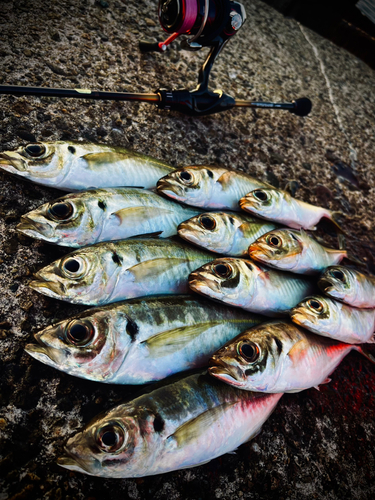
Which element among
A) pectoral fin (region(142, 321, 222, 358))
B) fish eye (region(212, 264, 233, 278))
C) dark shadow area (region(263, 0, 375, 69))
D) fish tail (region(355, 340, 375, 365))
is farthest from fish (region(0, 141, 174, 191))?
dark shadow area (region(263, 0, 375, 69))

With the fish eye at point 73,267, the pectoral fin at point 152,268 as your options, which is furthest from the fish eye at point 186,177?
the fish eye at point 73,267

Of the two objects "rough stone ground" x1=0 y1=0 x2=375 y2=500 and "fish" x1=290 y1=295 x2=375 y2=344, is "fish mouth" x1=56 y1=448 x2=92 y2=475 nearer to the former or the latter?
"rough stone ground" x1=0 y1=0 x2=375 y2=500

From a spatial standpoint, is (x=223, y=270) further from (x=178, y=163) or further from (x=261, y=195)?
(x=178, y=163)

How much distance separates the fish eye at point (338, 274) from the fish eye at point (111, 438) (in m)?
1.67

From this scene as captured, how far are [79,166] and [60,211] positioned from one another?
430mm

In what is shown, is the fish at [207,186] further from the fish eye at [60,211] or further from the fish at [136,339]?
the fish at [136,339]

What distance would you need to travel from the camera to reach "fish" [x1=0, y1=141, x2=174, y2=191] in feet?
6.45

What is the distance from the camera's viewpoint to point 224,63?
4.14 m

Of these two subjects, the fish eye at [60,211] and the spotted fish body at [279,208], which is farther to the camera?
the spotted fish body at [279,208]

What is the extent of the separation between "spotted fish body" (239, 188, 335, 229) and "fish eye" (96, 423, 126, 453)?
1.67m

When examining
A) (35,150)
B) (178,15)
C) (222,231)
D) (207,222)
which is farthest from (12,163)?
(178,15)

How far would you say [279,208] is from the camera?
8.04 ft

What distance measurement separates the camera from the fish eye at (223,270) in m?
1.89

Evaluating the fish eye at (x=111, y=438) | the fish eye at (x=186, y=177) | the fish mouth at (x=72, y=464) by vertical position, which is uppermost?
the fish eye at (x=186, y=177)
